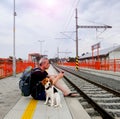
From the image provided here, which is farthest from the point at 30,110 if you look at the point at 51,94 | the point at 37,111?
the point at 51,94

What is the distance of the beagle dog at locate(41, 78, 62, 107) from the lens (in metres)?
8.70

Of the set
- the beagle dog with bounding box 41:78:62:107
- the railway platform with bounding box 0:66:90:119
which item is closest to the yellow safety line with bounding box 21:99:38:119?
the railway platform with bounding box 0:66:90:119

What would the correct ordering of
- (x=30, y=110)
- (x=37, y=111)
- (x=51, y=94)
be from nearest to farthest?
(x=37, y=111)
(x=30, y=110)
(x=51, y=94)

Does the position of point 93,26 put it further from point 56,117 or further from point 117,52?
point 56,117

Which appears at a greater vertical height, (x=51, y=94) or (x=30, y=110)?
(x=51, y=94)

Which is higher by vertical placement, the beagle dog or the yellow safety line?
the beagle dog

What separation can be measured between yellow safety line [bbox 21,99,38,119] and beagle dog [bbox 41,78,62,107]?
1.43 ft

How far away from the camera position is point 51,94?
8758mm

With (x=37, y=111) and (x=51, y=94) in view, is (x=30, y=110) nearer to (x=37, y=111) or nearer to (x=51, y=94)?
(x=37, y=111)

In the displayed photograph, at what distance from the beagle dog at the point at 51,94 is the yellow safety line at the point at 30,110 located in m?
0.43

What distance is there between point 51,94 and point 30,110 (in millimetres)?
910

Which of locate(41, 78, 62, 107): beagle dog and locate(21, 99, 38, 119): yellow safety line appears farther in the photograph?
locate(41, 78, 62, 107): beagle dog

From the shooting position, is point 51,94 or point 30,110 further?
point 51,94

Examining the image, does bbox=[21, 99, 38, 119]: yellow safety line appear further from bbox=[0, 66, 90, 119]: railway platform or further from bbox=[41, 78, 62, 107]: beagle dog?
bbox=[41, 78, 62, 107]: beagle dog
